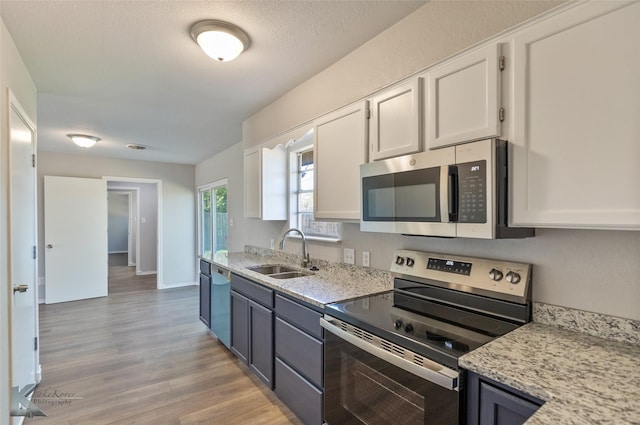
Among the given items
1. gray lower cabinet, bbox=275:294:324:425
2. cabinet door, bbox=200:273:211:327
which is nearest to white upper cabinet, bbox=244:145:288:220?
cabinet door, bbox=200:273:211:327

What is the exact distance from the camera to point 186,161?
6.12 metres

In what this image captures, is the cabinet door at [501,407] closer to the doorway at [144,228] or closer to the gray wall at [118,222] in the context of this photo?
the doorway at [144,228]

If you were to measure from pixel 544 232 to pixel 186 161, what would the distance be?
607cm

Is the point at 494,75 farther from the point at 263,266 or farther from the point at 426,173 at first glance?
the point at 263,266

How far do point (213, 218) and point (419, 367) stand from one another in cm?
536

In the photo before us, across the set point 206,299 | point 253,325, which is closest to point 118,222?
point 206,299

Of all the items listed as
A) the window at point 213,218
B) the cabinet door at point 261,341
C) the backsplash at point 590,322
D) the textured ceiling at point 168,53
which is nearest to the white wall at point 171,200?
the window at point 213,218

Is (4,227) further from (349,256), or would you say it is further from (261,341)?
(349,256)

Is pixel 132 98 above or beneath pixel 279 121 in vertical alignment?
above

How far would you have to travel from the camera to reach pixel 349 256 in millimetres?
2416

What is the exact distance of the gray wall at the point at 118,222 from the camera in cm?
1055

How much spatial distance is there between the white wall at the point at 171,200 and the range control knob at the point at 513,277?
611 centimetres

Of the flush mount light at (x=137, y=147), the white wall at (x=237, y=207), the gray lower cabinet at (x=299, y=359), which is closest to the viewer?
the gray lower cabinet at (x=299, y=359)

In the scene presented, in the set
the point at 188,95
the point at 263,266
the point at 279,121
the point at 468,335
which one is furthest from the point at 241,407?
the point at 188,95
